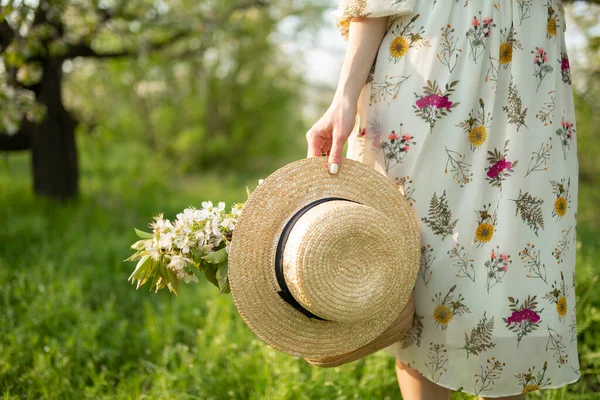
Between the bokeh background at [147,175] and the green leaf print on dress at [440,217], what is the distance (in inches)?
35.0

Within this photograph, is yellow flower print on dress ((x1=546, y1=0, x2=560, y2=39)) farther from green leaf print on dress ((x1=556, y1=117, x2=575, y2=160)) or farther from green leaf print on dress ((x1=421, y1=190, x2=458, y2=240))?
green leaf print on dress ((x1=421, y1=190, x2=458, y2=240))

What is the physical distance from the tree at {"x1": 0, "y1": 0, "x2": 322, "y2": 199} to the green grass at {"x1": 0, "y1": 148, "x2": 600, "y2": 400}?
3.93ft

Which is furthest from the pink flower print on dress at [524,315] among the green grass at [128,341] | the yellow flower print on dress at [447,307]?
the green grass at [128,341]

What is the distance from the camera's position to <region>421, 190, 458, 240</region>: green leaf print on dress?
1.58 meters

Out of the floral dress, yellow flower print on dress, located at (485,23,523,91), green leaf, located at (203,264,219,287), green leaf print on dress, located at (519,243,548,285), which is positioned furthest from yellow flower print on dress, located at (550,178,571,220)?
green leaf, located at (203,264,219,287)

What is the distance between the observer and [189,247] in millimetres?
1631

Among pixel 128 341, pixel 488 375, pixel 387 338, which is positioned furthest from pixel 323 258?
pixel 128 341

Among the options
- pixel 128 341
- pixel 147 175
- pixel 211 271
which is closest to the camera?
pixel 211 271

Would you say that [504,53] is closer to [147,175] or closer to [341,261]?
[341,261]

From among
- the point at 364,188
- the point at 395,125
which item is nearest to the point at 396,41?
the point at 395,125

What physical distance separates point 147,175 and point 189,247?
7.22 metres

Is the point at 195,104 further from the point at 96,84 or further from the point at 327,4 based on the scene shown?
the point at 327,4

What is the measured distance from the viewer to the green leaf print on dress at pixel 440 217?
62.3 inches

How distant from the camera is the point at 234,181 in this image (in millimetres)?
9617
